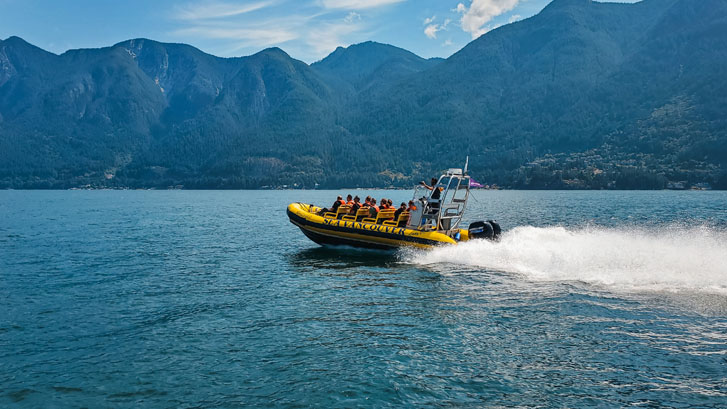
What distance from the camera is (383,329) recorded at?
12.1m

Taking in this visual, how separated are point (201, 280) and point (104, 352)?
7749 mm

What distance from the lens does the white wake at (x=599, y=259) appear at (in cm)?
1574

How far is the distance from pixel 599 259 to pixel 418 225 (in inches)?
301

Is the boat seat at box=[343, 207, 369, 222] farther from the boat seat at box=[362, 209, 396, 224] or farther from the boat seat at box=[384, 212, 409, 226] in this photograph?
the boat seat at box=[384, 212, 409, 226]

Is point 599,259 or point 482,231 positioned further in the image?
point 482,231

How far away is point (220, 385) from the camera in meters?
8.81

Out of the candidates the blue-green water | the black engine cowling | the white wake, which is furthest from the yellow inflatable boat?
the blue-green water

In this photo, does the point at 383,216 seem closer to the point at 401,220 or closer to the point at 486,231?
the point at 401,220

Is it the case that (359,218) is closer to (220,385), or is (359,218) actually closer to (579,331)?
(579,331)

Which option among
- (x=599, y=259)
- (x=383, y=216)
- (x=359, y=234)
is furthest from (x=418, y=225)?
(x=599, y=259)

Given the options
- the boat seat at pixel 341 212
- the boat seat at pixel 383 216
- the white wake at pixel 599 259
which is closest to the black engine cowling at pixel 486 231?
the white wake at pixel 599 259

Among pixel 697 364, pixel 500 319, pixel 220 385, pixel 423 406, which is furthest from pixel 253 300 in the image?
pixel 697 364

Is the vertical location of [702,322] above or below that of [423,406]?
above

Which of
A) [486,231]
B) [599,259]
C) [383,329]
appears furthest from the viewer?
[486,231]
